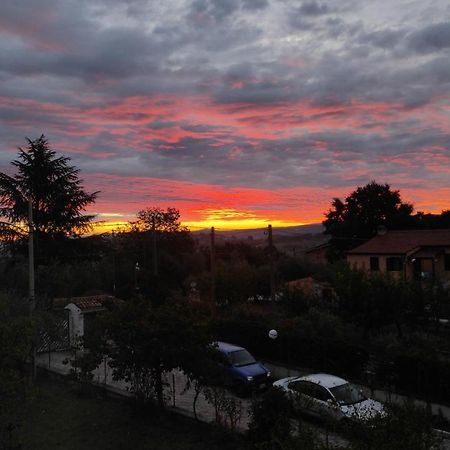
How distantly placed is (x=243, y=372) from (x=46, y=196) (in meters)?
22.4

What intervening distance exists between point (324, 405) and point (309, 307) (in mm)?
13062

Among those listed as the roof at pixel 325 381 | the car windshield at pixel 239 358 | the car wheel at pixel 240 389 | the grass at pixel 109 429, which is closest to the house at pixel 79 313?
the grass at pixel 109 429

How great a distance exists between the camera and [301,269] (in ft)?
181

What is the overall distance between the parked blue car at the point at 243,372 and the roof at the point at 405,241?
27.7 metres

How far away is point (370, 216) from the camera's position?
201 ft

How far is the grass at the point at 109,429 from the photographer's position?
13008mm

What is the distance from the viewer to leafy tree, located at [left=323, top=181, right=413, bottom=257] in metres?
60.5

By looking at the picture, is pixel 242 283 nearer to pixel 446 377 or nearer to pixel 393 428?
pixel 446 377

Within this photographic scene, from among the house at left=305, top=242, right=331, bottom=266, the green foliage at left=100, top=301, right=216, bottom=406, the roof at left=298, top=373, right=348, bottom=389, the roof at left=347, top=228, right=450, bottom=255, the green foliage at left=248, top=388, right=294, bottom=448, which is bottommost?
the roof at left=298, top=373, right=348, bottom=389

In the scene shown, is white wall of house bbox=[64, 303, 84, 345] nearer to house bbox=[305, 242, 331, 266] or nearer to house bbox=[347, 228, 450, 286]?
house bbox=[347, 228, 450, 286]

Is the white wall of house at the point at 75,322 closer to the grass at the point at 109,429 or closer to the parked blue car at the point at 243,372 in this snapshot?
the grass at the point at 109,429

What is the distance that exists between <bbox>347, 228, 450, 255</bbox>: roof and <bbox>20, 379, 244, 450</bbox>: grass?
3220cm

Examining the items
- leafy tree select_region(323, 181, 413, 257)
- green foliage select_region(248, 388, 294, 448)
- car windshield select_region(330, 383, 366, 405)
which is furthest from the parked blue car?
leafy tree select_region(323, 181, 413, 257)

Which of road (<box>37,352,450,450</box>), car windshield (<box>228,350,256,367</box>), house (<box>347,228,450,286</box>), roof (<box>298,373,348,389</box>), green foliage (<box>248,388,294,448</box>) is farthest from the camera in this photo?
house (<box>347,228,450,286</box>)
